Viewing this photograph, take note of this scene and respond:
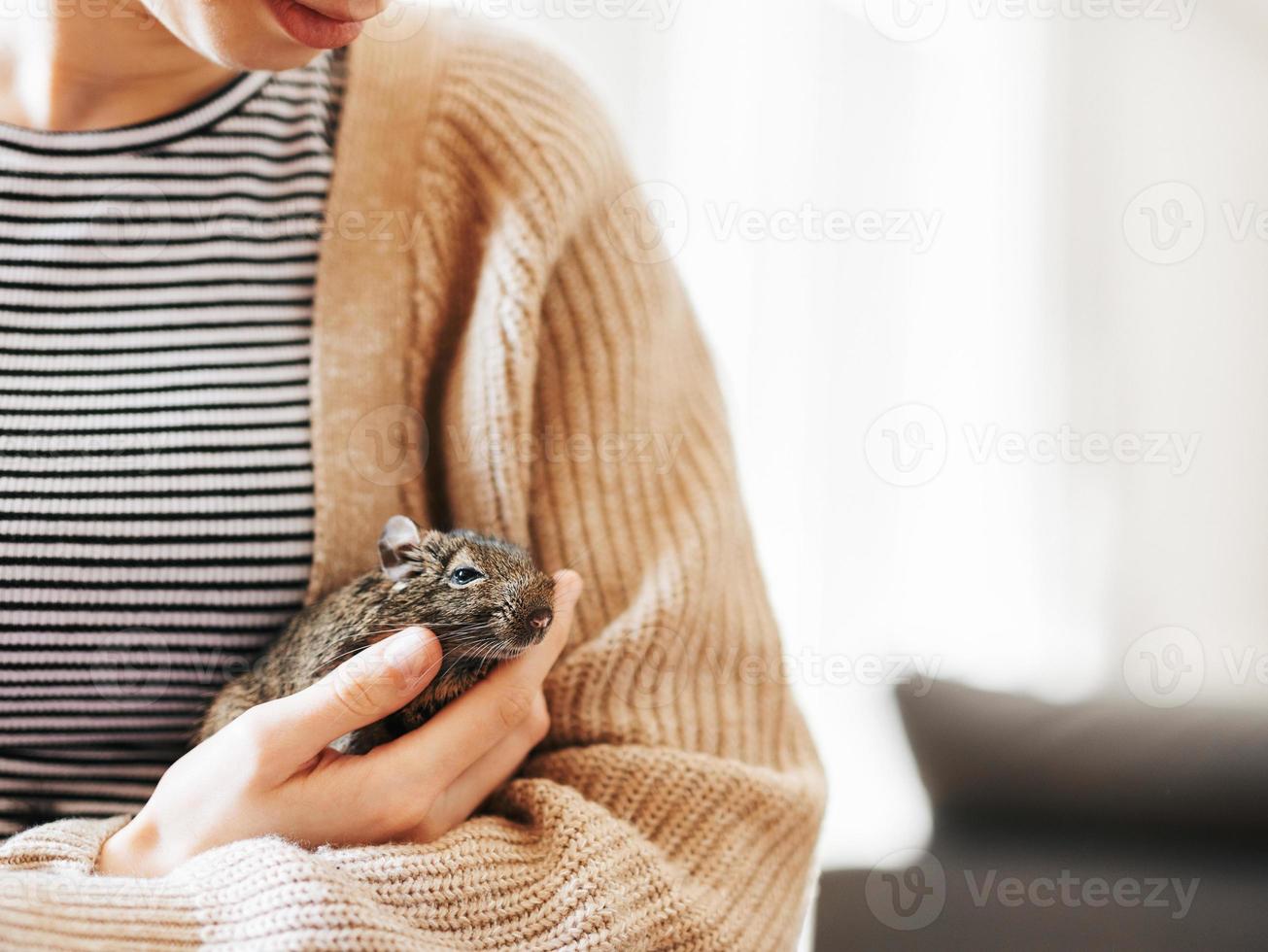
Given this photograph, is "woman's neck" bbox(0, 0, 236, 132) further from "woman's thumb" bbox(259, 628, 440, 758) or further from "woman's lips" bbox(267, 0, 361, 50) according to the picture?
"woman's thumb" bbox(259, 628, 440, 758)

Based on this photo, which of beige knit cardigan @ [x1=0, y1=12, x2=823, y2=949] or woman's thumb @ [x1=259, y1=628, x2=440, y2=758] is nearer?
woman's thumb @ [x1=259, y1=628, x2=440, y2=758]

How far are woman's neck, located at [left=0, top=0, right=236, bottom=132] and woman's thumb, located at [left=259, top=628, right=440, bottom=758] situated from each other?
1.85 ft

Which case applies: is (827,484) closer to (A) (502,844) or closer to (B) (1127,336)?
(B) (1127,336)

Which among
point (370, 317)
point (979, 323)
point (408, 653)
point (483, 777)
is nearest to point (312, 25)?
point (370, 317)

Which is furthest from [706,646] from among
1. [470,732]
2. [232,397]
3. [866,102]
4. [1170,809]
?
[866,102]

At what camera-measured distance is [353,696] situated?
24.5 inches

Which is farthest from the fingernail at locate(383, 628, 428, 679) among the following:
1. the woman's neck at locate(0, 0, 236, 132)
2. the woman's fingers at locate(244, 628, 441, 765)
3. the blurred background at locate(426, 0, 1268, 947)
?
the blurred background at locate(426, 0, 1268, 947)

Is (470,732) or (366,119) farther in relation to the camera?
(366,119)

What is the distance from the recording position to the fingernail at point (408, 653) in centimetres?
63

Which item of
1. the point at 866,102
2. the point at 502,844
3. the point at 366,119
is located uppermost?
the point at 866,102

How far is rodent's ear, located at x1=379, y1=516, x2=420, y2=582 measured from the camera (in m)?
0.72

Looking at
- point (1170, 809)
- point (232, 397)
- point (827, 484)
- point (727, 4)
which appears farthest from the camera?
point (827, 484)

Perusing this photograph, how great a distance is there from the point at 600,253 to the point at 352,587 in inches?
15.1

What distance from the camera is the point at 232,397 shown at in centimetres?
80
